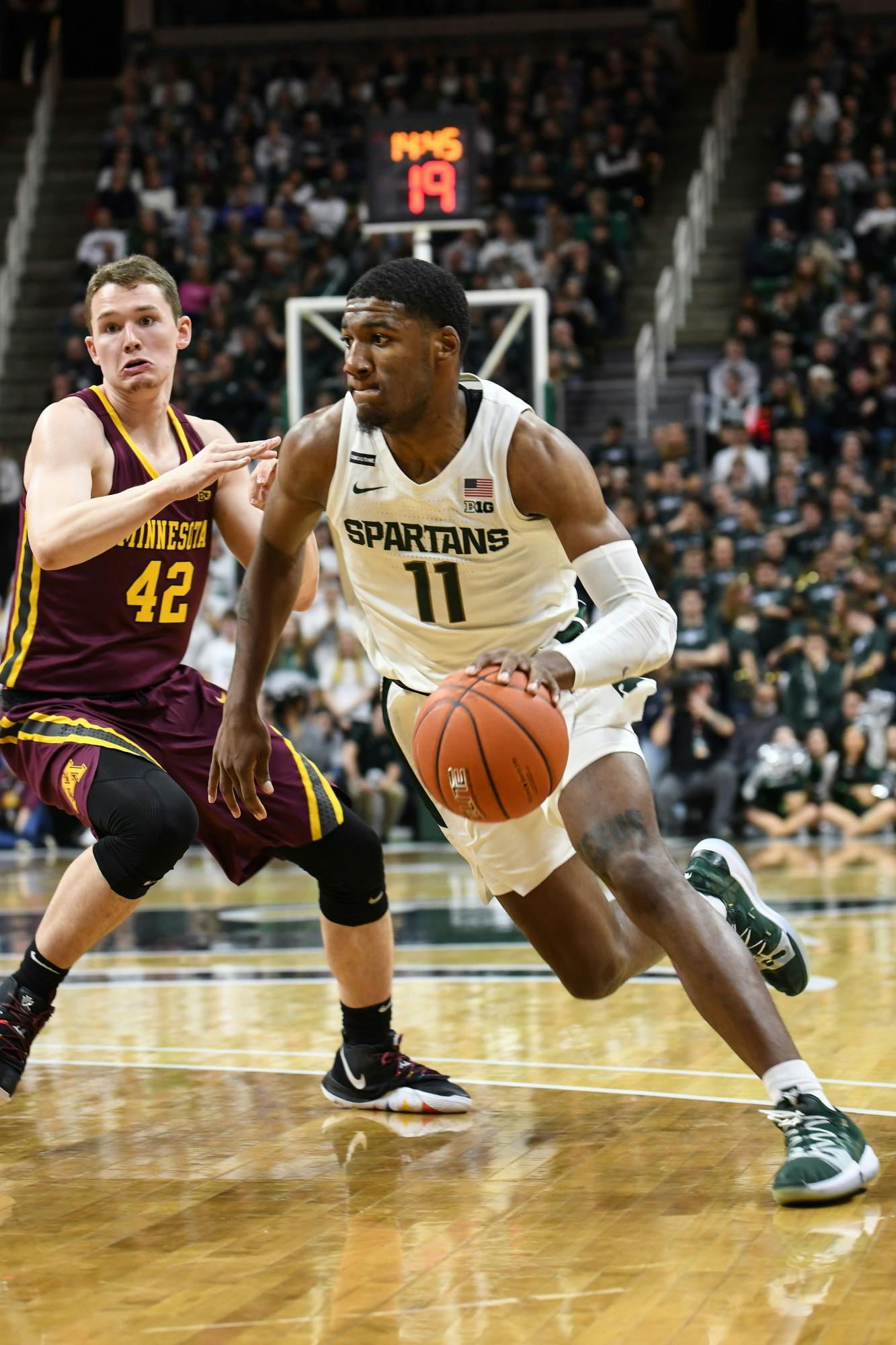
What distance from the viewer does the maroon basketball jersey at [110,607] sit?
4777 millimetres

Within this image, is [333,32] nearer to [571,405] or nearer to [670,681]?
[571,405]

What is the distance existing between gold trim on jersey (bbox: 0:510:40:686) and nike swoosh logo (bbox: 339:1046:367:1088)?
1.32 metres

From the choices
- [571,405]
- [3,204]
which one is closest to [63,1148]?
[571,405]

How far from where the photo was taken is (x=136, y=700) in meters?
4.77

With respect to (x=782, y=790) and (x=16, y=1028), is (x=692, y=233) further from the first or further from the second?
(x=16, y=1028)

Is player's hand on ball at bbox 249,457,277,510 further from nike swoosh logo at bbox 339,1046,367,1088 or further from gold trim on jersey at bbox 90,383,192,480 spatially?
nike swoosh logo at bbox 339,1046,367,1088

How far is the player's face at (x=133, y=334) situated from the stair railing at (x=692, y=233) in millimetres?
11617

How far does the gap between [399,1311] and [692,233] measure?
16.9 m

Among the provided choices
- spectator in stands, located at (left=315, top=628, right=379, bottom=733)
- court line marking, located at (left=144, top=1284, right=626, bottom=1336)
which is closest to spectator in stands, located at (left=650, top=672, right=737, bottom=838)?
spectator in stands, located at (left=315, top=628, right=379, bottom=733)

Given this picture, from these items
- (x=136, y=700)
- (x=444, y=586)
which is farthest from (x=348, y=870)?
(x=444, y=586)

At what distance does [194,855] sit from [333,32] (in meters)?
12.7

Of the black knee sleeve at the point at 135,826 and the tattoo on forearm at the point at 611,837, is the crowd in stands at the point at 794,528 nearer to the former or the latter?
the black knee sleeve at the point at 135,826

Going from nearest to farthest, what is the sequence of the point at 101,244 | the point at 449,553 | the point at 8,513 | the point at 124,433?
the point at 449,553, the point at 124,433, the point at 8,513, the point at 101,244

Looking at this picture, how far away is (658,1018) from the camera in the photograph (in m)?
5.87
